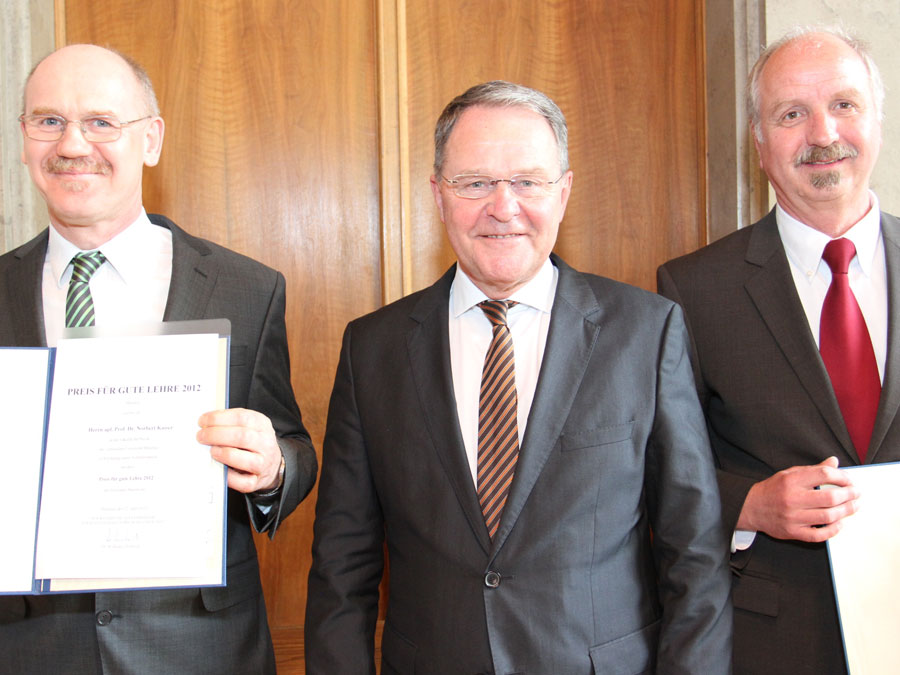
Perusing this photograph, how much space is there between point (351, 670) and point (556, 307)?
3.03 ft

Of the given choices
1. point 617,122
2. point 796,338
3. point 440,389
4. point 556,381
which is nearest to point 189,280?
point 440,389

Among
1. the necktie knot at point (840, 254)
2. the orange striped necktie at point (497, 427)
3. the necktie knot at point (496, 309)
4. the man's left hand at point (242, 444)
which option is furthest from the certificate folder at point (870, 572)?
the man's left hand at point (242, 444)

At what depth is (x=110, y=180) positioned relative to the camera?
1.88 m

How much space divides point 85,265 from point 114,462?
1.80 ft

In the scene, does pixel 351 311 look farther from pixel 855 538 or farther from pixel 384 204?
pixel 855 538

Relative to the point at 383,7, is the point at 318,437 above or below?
below

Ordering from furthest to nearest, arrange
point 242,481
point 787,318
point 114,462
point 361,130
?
point 361,130
point 787,318
point 242,481
point 114,462

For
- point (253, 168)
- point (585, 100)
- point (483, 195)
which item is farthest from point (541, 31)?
point (483, 195)

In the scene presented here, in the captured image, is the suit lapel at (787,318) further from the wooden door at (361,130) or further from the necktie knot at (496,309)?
the wooden door at (361,130)

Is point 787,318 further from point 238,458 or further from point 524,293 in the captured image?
point 238,458

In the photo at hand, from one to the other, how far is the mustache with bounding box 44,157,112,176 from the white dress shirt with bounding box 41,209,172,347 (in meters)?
0.17

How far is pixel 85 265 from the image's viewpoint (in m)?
1.88

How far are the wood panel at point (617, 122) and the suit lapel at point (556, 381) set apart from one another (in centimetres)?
138

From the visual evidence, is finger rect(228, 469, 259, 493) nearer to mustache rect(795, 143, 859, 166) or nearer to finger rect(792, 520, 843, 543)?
finger rect(792, 520, 843, 543)
